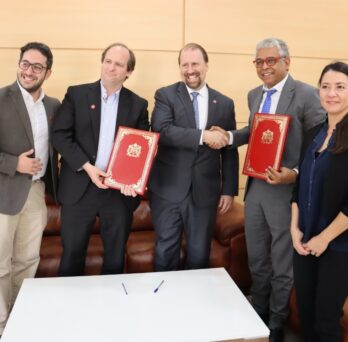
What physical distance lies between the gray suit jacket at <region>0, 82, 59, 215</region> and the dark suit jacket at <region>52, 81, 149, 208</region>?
0.15 meters

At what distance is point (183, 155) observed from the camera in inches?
78.7

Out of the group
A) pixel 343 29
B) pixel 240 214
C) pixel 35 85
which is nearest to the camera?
pixel 35 85

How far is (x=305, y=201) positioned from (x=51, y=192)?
4.44 ft

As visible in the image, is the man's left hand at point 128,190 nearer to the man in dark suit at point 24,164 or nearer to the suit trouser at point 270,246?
the man in dark suit at point 24,164

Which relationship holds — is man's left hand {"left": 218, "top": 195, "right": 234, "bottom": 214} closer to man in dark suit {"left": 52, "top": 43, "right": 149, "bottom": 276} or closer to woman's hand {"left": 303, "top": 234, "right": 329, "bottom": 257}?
man in dark suit {"left": 52, "top": 43, "right": 149, "bottom": 276}

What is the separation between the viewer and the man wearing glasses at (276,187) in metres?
1.89

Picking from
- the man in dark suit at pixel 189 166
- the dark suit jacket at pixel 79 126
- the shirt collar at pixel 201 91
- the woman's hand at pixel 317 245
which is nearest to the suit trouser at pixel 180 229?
the man in dark suit at pixel 189 166

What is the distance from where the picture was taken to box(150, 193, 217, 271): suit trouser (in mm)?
2041

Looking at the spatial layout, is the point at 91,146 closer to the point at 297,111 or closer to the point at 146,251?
the point at 146,251

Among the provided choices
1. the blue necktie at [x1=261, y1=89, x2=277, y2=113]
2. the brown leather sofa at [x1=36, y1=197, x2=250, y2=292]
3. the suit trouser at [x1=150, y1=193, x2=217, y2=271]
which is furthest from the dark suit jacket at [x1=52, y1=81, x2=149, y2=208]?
the blue necktie at [x1=261, y1=89, x2=277, y2=113]

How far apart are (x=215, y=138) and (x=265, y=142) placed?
266 mm

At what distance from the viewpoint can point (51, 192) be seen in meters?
2.06

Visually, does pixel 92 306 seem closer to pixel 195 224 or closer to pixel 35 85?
pixel 195 224

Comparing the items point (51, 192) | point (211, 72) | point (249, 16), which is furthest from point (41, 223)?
point (249, 16)
